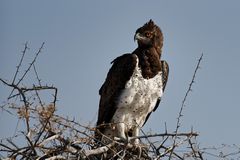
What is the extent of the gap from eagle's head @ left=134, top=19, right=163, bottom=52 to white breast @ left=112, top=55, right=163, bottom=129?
0.62m

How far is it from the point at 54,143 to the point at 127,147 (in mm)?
1260

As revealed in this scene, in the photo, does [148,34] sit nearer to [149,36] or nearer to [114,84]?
[149,36]

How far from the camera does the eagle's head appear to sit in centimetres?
1004

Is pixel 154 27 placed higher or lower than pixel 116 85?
higher

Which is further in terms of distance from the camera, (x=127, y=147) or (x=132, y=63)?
(x=132, y=63)

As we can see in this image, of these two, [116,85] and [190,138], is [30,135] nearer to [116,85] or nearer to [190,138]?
[190,138]

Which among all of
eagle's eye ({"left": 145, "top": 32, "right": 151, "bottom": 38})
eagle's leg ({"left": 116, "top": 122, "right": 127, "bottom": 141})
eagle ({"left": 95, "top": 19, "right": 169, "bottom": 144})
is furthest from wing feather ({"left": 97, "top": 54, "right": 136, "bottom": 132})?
eagle's eye ({"left": 145, "top": 32, "right": 151, "bottom": 38})

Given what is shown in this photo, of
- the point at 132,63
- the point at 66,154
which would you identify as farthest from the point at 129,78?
the point at 66,154

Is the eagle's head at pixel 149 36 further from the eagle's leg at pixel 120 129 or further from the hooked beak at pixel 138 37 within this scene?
the eagle's leg at pixel 120 129

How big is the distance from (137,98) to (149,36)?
3.64 ft

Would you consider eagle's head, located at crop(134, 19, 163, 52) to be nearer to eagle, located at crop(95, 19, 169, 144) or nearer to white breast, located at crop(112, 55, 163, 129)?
eagle, located at crop(95, 19, 169, 144)

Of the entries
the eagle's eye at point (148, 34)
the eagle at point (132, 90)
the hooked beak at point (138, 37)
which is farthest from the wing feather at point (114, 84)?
the eagle's eye at point (148, 34)

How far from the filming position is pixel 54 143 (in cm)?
714

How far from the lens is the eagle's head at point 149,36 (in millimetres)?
10039
